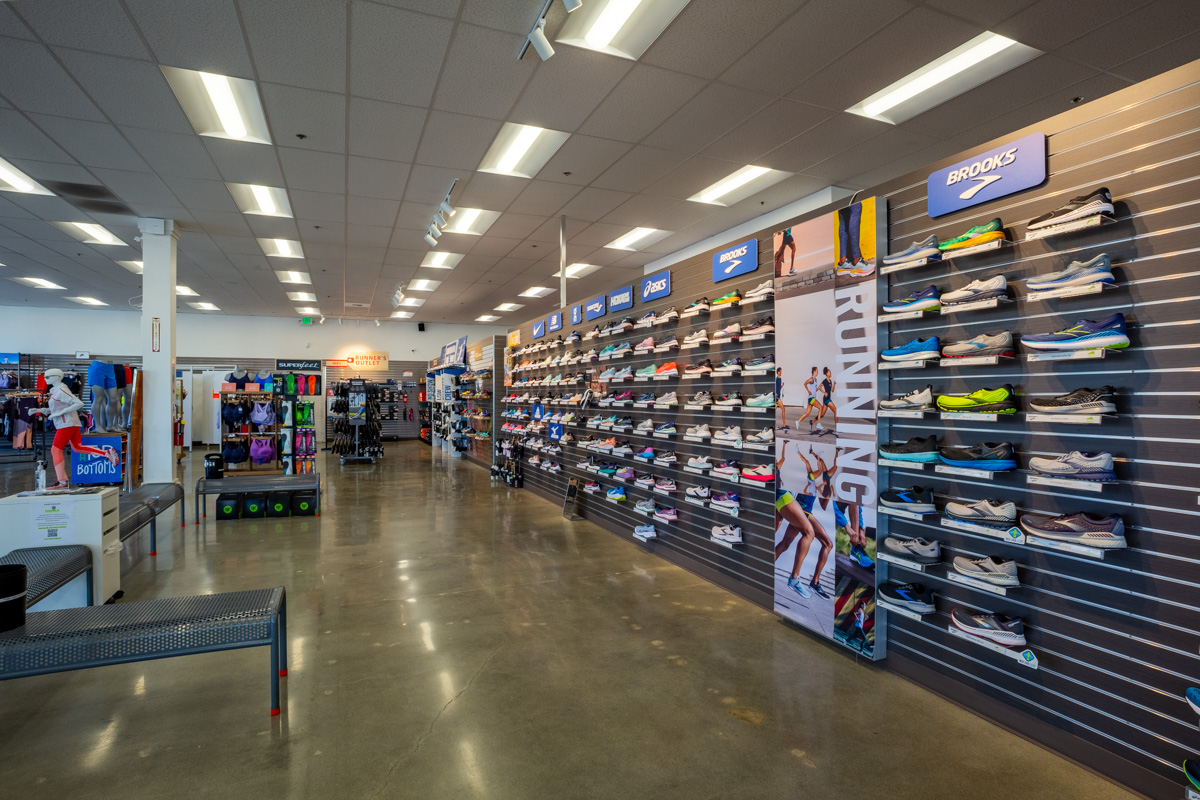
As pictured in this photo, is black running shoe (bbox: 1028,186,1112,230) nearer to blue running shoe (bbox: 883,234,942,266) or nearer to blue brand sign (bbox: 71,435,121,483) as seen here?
blue running shoe (bbox: 883,234,942,266)

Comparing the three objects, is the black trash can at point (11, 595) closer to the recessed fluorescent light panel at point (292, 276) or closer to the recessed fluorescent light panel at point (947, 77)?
the recessed fluorescent light panel at point (947, 77)

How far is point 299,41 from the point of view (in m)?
3.66

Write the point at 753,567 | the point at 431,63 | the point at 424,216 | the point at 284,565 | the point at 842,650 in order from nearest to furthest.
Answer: the point at 842,650
the point at 431,63
the point at 753,567
the point at 284,565
the point at 424,216

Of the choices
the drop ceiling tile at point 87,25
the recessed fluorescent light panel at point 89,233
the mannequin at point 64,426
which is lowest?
the mannequin at point 64,426

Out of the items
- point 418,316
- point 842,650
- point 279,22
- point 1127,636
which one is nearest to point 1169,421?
point 1127,636

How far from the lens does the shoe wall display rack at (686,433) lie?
4.23 meters

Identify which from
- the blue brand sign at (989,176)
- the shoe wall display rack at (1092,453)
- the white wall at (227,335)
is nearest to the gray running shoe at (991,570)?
the shoe wall display rack at (1092,453)

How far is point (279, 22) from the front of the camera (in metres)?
3.48

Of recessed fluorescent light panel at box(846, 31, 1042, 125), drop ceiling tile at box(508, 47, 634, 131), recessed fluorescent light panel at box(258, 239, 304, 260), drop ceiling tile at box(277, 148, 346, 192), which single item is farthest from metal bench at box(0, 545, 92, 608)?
recessed fluorescent light panel at box(846, 31, 1042, 125)

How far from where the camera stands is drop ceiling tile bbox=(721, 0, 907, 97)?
134 inches

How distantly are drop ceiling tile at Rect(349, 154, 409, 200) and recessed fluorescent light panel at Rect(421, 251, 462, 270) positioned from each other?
2.75m

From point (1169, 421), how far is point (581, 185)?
5.34 m

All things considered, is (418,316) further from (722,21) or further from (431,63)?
(722,21)

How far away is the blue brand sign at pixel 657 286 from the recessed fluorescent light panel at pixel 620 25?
6.56 ft
